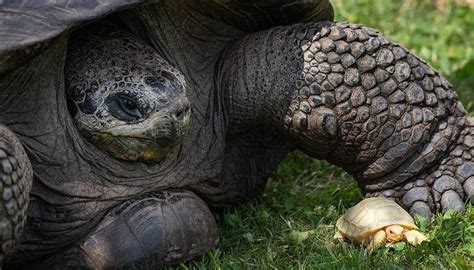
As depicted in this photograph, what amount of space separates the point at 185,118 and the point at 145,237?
419mm

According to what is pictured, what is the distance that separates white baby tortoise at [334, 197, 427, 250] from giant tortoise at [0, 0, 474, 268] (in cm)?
19

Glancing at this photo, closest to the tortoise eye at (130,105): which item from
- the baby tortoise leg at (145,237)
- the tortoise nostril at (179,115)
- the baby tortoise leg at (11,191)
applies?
the tortoise nostril at (179,115)

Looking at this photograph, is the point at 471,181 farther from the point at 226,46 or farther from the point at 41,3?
the point at 41,3

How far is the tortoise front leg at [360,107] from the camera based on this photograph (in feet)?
11.8

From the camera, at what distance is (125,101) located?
10.6 feet

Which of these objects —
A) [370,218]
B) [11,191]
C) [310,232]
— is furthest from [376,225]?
[11,191]

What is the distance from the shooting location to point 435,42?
6133 mm

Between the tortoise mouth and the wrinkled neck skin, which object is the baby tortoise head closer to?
the tortoise mouth

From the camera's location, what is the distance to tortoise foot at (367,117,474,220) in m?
3.69

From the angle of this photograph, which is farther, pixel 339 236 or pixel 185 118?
pixel 339 236

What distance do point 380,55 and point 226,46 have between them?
603 millimetres

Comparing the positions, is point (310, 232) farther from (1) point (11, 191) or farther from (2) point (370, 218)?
(1) point (11, 191)

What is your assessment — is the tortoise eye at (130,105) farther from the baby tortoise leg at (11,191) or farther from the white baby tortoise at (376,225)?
the white baby tortoise at (376,225)

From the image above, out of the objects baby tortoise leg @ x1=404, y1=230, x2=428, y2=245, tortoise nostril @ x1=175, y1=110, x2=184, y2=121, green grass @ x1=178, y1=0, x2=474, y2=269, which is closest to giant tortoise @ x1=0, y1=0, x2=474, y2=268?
tortoise nostril @ x1=175, y1=110, x2=184, y2=121
